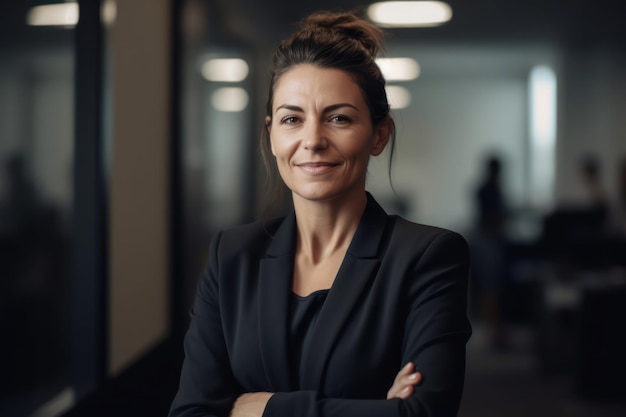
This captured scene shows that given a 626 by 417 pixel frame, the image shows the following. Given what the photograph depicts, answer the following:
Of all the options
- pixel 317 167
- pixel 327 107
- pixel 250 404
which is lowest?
pixel 250 404

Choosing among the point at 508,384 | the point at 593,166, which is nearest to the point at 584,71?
the point at 593,166

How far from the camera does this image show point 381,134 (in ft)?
5.26

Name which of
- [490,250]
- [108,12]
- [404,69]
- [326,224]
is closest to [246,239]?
[326,224]

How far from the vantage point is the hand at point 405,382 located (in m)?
1.44

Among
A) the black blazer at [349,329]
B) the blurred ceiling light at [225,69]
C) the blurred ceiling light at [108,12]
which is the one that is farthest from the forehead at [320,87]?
the blurred ceiling light at [225,69]

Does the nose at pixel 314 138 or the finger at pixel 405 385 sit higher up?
the nose at pixel 314 138

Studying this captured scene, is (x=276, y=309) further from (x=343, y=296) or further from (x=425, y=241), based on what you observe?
(x=425, y=241)

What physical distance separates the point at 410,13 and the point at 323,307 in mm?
4393

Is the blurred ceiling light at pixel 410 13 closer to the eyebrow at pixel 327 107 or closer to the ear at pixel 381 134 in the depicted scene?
the ear at pixel 381 134

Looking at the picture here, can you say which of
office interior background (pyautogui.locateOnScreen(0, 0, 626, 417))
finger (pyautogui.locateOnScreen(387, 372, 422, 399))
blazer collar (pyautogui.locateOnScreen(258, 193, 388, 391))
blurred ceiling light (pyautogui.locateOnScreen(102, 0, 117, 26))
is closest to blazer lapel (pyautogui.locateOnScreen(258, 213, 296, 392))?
blazer collar (pyautogui.locateOnScreen(258, 193, 388, 391))

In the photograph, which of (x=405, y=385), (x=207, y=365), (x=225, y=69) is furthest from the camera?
(x=225, y=69)

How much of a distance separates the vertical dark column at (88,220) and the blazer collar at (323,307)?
2241 mm

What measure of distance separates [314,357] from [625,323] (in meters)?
3.92

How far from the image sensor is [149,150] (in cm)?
460
